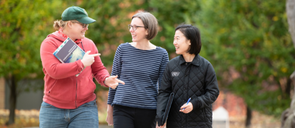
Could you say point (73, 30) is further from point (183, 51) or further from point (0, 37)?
point (0, 37)

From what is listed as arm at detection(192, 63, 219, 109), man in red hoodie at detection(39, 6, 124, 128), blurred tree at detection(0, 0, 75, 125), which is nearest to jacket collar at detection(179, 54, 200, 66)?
arm at detection(192, 63, 219, 109)

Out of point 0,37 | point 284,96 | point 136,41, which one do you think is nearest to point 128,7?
point 0,37

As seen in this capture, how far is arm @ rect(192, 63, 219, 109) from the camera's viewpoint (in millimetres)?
3227

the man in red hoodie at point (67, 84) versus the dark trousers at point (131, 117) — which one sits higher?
the man in red hoodie at point (67, 84)

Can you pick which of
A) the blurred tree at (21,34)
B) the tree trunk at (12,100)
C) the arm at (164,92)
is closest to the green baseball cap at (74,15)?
the arm at (164,92)

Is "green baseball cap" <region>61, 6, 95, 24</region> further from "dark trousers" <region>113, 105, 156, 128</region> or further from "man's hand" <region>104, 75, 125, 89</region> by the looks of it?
"dark trousers" <region>113, 105, 156, 128</region>

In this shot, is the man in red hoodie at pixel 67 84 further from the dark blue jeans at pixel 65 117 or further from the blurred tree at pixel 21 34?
the blurred tree at pixel 21 34

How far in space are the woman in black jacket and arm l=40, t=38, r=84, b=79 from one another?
3.17 ft

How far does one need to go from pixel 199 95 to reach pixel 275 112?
6896 mm

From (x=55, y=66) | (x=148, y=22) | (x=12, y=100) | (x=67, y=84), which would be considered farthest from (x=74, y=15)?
(x=12, y=100)

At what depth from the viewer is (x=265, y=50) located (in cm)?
885

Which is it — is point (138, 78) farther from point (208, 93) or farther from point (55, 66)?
point (55, 66)

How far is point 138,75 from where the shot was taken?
11.8ft

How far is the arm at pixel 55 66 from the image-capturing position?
2938mm
